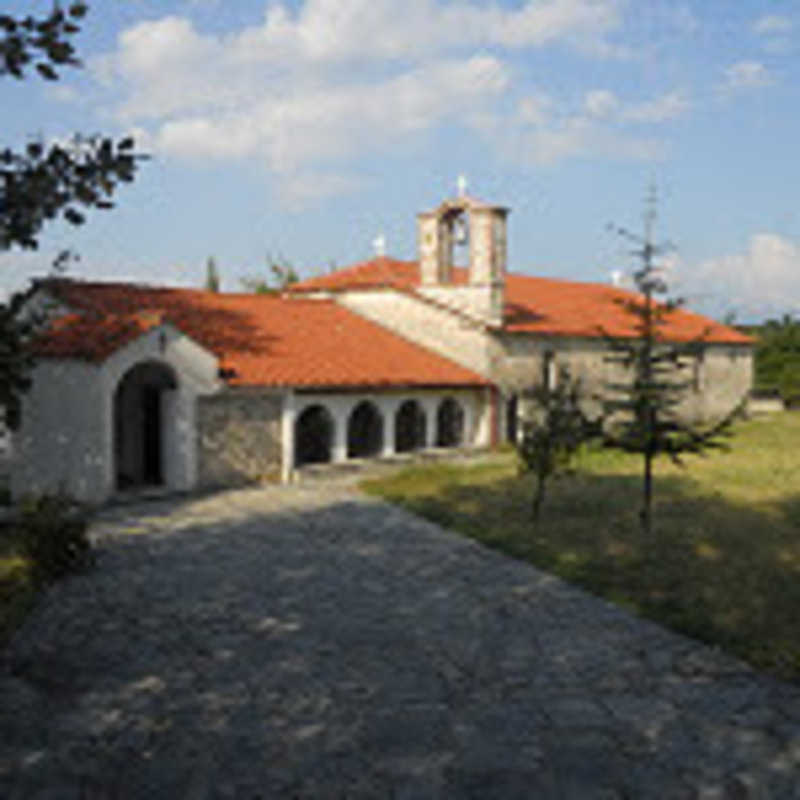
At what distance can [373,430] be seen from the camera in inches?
862

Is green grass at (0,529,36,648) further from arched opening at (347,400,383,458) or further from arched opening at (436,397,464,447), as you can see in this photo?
arched opening at (436,397,464,447)

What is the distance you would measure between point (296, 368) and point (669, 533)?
9524 mm

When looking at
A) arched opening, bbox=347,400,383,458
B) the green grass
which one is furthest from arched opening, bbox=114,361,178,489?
the green grass

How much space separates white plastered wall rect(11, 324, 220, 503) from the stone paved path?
16.1ft

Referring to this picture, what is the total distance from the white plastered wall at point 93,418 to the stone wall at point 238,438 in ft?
1.11

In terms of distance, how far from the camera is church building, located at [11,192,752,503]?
51.7 feet

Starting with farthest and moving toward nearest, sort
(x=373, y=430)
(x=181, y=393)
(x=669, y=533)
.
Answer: (x=373, y=430) < (x=181, y=393) < (x=669, y=533)

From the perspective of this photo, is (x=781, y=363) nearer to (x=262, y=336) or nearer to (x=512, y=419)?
(x=512, y=419)

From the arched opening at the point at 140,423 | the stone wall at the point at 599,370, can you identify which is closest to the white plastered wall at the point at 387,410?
the stone wall at the point at 599,370

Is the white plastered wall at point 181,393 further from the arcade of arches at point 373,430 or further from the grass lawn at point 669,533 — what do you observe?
the grass lawn at point 669,533

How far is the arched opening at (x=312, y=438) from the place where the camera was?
21172 millimetres

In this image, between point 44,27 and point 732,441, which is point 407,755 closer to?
point 44,27

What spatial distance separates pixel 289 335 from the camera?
2128 cm

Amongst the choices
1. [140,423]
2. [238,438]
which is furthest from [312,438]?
[140,423]
